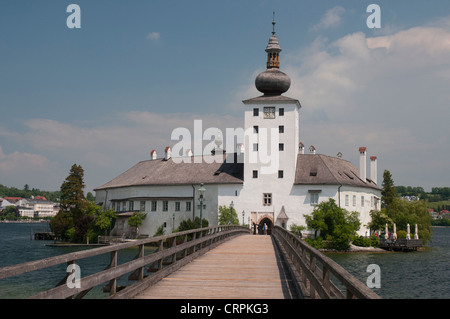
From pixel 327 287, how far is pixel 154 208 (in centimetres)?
6575

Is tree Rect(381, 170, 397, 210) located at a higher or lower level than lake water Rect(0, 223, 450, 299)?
higher

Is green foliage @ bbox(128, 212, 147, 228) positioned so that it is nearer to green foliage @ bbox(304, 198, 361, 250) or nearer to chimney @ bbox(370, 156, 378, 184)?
green foliage @ bbox(304, 198, 361, 250)

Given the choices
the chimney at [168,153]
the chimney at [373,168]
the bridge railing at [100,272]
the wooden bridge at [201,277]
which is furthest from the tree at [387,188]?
the bridge railing at [100,272]

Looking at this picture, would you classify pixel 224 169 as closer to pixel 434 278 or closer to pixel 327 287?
pixel 434 278

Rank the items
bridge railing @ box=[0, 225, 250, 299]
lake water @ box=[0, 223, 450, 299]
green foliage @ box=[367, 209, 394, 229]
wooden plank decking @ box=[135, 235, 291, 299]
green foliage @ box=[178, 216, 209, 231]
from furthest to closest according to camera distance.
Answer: green foliage @ box=[367, 209, 394, 229], green foliage @ box=[178, 216, 209, 231], lake water @ box=[0, 223, 450, 299], wooden plank decking @ box=[135, 235, 291, 299], bridge railing @ box=[0, 225, 250, 299]

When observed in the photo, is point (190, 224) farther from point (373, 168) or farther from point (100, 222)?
point (373, 168)

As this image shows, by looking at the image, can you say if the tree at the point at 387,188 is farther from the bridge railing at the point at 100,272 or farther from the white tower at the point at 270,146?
the bridge railing at the point at 100,272

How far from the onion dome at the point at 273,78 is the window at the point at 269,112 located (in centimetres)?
268

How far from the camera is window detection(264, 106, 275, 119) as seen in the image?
6606cm

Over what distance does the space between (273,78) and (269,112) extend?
4.53 metres

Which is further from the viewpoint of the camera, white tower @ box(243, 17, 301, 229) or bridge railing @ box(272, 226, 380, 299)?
white tower @ box(243, 17, 301, 229)

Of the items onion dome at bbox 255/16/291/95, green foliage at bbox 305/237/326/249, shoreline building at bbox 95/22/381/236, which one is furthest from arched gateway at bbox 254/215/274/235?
onion dome at bbox 255/16/291/95

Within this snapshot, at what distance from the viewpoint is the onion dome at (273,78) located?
218 ft

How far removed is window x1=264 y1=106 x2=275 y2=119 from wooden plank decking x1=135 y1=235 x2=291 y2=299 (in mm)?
49821
